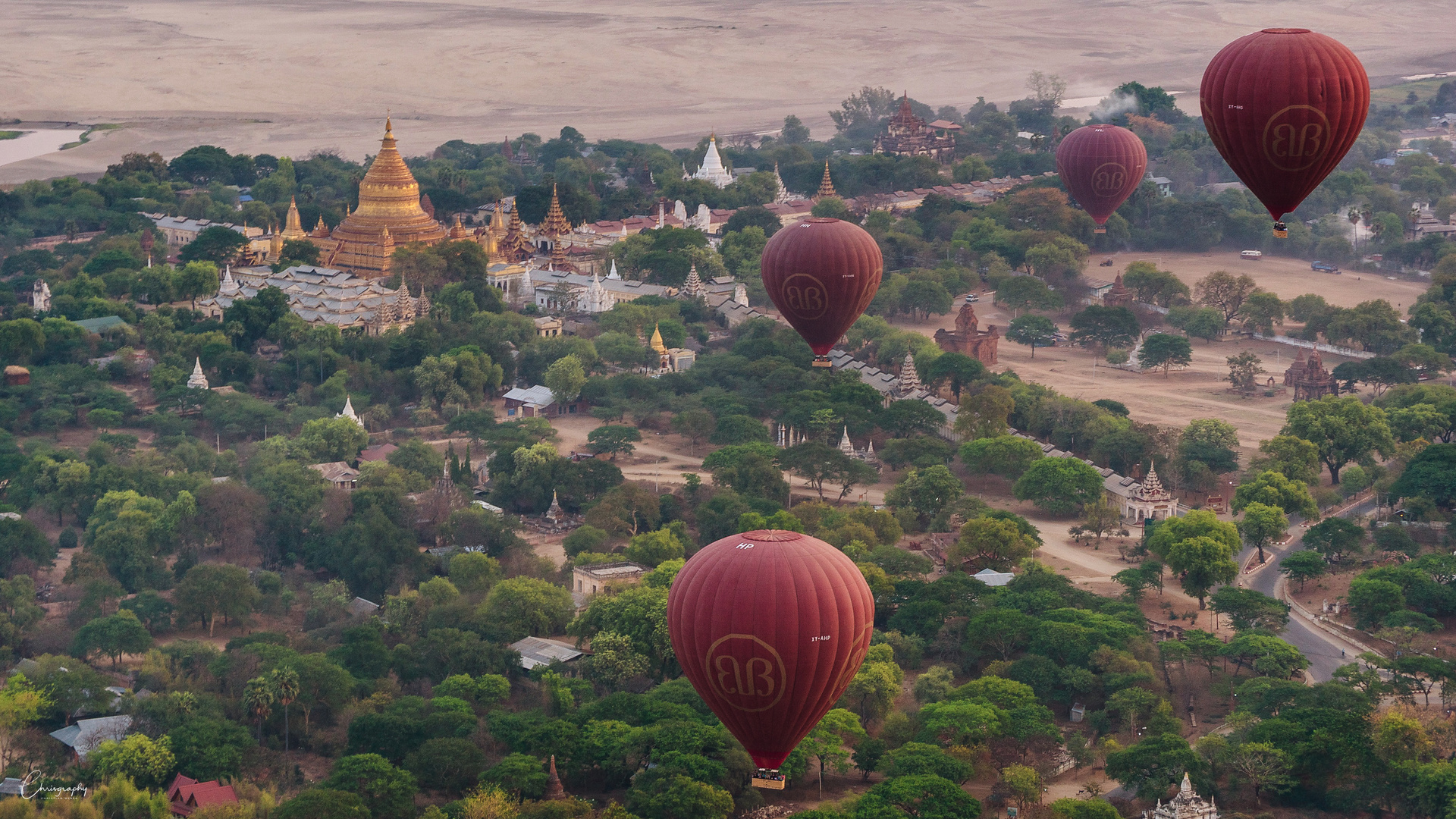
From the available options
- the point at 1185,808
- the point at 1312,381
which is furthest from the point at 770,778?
the point at 1312,381

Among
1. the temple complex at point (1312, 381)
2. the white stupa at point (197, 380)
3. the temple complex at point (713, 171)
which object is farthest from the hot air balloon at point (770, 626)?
the temple complex at point (713, 171)

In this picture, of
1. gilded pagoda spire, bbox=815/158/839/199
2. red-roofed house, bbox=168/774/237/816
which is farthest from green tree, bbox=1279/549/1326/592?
gilded pagoda spire, bbox=815/158/839/199

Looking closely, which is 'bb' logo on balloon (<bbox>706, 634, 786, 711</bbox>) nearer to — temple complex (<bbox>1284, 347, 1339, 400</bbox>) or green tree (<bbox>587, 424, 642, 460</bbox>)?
green tree (<bbox>587, 424, 642, 460</bbox>)

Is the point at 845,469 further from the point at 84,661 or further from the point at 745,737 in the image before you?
the point at 745,737

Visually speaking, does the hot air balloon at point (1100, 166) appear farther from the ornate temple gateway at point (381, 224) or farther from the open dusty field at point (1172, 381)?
the ornate temple gateway at point (381, 224)

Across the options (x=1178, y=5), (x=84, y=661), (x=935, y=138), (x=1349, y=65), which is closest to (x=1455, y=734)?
(x=1349, y=65)

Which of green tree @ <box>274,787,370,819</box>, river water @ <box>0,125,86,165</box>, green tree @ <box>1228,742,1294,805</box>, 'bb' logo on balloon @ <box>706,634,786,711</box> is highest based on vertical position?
'bb' logo on balloon @ <box>706,634,786,711</box>
